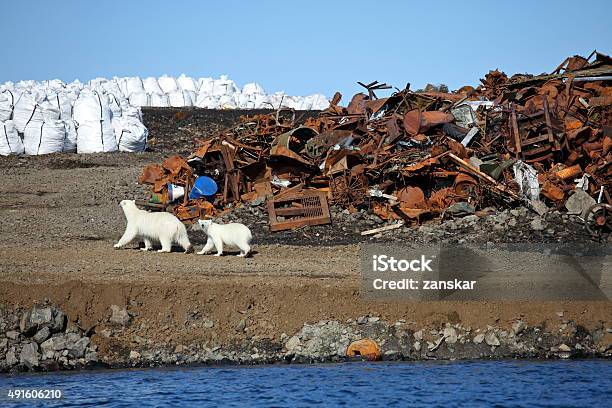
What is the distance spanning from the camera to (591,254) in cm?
1457

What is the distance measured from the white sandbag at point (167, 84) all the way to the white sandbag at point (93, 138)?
1710cm

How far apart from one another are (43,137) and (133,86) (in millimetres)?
17424

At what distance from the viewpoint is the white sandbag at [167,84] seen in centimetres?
4216

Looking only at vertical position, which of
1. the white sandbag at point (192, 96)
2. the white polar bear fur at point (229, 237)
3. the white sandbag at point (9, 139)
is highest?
the white sandbag at point (192, 96)

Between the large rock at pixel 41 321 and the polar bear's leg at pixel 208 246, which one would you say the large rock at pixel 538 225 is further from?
the large rock at pixel 41 321

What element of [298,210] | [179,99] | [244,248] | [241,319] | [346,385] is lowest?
[346,385]

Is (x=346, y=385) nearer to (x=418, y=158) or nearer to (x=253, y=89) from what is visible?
(x=418, y=158)

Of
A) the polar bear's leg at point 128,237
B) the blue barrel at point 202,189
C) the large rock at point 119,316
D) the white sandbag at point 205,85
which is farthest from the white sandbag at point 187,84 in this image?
the large rock at point 119,316

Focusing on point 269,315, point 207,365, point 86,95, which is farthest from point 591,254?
point 86,95

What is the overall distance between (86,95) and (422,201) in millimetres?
12075

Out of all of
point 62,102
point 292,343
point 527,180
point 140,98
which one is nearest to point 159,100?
point 140,98

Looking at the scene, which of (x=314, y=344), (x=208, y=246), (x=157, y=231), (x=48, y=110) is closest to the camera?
(x=314, y=344)

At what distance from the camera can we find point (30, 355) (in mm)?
10938

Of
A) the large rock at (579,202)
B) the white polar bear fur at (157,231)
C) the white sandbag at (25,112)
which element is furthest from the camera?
the white sandbag at (25,112)
